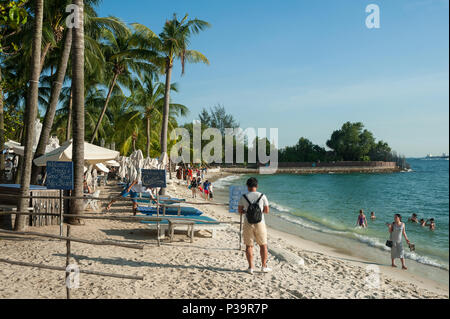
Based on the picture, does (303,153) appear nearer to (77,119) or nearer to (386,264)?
(386,264)

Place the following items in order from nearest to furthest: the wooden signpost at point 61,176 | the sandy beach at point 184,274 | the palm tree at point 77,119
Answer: the sandy beach at point 184,274
the wooden signpost at point 61,176
the palm tree at point 77,119

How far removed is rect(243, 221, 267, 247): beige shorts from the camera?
18.1 ft

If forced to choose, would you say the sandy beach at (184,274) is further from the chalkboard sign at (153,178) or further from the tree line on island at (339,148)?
the tree line on island at (339,148)

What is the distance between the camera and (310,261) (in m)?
7.66

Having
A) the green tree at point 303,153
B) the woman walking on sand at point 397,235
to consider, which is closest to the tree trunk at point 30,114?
the woman walking on sand at point 397,235

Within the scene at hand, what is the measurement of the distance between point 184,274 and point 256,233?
4.80ft

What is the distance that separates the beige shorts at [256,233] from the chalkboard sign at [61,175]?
3.53m

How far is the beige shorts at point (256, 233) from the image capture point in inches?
217

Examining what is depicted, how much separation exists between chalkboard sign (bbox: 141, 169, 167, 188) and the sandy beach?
4.51ft

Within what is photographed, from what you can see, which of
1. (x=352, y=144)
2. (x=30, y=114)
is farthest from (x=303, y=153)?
(x=30, y=114)

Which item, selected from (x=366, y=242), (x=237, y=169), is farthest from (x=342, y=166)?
(x=366, y=242)

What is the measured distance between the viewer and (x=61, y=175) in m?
6.33
